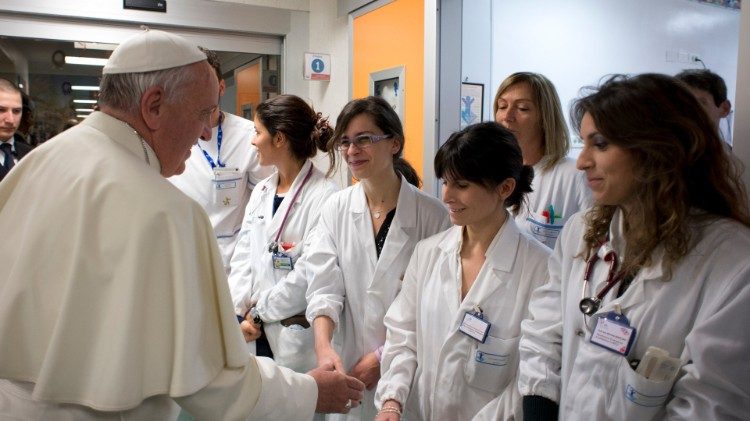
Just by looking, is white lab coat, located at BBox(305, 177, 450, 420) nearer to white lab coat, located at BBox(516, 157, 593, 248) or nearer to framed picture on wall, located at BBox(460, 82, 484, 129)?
white lab coat, located at BBox(516, 157, 593, 248)

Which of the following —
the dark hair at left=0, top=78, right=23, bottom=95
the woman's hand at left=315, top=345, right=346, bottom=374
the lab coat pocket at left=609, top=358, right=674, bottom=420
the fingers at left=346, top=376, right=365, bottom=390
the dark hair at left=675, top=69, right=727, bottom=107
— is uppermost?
the dark hair at left=0, top=78, right=23, bottom=95

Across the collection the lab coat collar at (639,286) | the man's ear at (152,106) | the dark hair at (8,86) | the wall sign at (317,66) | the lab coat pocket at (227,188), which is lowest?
the lab coat collar at (639,286)

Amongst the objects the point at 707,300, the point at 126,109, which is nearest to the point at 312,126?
the point at 126,109

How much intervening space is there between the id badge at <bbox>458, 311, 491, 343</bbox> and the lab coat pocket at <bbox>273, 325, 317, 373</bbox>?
35.3 inches

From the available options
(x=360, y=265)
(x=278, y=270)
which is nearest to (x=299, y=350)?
(x=278, y=270)

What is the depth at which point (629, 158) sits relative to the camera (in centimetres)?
124

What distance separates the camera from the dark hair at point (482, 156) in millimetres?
1717

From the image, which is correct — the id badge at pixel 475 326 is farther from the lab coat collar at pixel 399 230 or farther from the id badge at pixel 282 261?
the id badge at pixel 282 261

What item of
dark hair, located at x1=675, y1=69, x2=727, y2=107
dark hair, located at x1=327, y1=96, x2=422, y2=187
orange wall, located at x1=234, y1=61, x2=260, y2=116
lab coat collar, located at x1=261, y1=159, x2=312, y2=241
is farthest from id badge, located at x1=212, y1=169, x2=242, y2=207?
dark hair, located at x1=675, y1=69, x2=727, y2=107

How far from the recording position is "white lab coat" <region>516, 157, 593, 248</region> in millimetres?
2094

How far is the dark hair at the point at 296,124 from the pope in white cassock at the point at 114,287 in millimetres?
1206

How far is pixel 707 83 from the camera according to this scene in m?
2.16

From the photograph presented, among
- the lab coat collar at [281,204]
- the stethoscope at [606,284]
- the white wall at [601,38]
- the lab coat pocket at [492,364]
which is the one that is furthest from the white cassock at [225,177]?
the stethoscope at [606,284]

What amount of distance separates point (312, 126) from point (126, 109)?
1.33 meters
